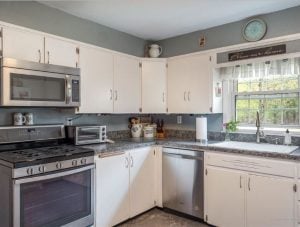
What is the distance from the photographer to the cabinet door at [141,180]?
2.79 m

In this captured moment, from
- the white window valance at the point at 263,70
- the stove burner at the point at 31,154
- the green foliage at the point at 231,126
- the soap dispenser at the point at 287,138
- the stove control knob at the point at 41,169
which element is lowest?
the stove control knob at the point at 41,169

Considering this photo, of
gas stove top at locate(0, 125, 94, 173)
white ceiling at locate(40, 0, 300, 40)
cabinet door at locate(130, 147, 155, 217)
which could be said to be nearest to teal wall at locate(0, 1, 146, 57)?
white ceiling at locate(40, 0, 300, 40)

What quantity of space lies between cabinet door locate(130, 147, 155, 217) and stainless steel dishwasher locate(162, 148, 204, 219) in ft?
0.54

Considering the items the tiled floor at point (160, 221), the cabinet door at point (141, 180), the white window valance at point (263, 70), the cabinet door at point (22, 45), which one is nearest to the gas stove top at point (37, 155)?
the cabinet door at point (141, 180)

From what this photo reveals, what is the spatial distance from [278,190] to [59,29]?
9.21ft

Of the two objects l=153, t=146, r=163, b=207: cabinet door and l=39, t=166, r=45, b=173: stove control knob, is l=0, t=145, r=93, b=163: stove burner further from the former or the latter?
l=153, t=146, r=163, b=207: cabinet door

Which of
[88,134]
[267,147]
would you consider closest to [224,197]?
[267,147]

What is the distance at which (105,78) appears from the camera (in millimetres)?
2916

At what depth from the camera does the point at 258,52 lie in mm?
2662

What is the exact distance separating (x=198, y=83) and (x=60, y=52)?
169 centimetres

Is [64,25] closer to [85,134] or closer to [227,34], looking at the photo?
[85,134]

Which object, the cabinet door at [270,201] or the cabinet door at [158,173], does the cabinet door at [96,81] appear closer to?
the cabinet door at [158,173]

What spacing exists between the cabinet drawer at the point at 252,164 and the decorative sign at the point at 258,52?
1.14m

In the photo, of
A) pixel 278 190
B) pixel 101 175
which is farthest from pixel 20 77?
pixel 278 190
